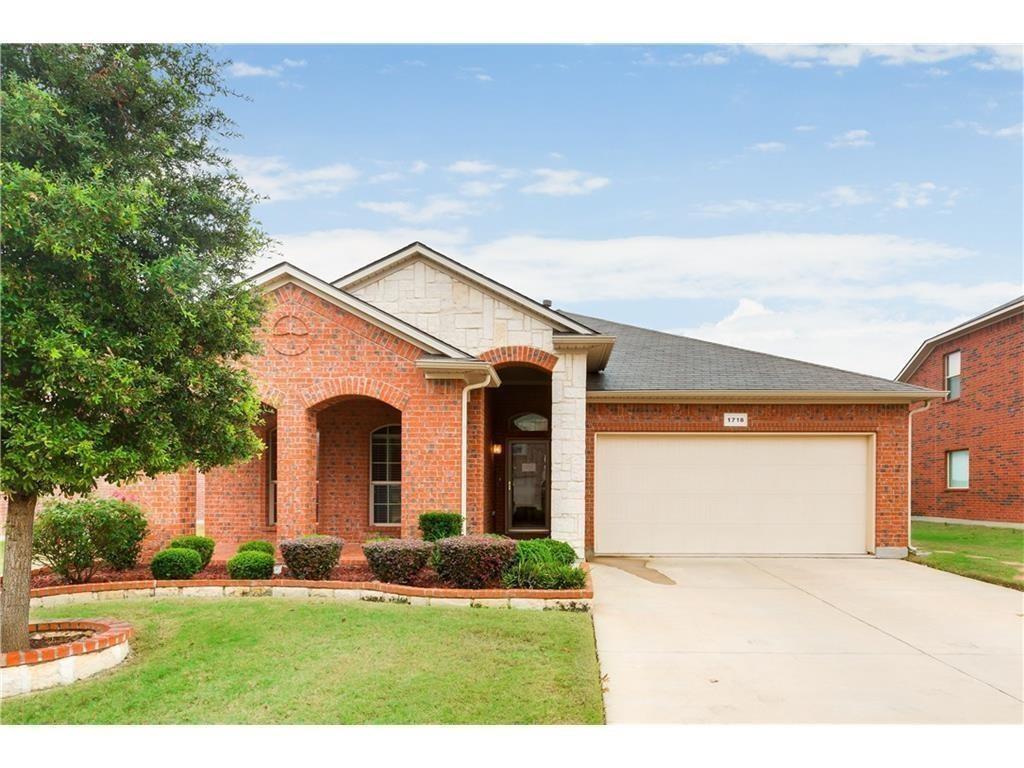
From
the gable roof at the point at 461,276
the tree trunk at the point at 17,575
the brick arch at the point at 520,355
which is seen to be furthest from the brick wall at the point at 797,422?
the tree trunk at the point at 17,575

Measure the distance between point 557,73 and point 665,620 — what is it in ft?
20.9

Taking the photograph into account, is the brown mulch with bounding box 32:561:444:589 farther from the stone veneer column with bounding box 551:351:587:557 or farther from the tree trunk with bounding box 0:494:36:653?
the stone veneer column with bounding box 551:351:587:557

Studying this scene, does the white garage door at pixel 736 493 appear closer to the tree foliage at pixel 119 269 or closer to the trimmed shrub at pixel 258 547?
the trimmed shrub at pixel 258 547

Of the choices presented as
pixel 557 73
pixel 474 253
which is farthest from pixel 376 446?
pixel 557 73

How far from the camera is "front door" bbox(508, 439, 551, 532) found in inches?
704

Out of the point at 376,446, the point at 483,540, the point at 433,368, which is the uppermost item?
the point at 433,368

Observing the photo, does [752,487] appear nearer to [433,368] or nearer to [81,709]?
[433,368]

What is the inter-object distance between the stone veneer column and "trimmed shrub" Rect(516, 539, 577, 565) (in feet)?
9.82

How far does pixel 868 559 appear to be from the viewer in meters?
14.2

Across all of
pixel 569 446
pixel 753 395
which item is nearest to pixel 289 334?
pixel 569 446

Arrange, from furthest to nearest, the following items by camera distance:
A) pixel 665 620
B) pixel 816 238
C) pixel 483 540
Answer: pixel 816 238, pixel 483 540, pixel 665 620

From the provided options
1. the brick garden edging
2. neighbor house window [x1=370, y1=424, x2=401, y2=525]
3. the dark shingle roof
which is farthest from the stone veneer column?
the brick garden edging

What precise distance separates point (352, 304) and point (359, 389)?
4.23 feet

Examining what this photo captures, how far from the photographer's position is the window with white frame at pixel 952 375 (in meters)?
22.7
